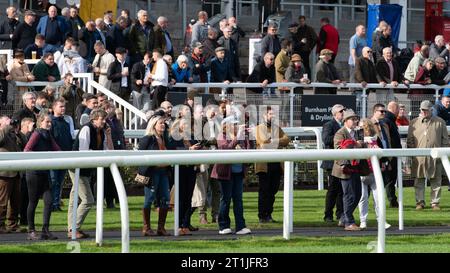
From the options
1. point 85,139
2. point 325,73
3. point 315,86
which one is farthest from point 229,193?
point 325,73

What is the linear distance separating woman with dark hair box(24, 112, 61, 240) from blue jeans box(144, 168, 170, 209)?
1.22 metres

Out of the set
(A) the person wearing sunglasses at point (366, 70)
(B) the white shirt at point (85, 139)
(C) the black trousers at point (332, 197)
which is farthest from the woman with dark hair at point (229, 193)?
(A) the person wearing sunglasses at point (366, 70)

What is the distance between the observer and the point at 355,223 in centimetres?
1695

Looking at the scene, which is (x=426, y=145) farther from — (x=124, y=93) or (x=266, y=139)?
(x=124, y=93)

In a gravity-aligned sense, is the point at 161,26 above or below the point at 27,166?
above

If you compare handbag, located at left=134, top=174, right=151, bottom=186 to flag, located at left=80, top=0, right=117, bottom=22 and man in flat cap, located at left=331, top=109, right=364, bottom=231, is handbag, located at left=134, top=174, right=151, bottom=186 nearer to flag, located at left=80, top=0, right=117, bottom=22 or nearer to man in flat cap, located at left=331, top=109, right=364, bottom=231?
man in flat cap, located at left=331, top=109, right=364, bottom=231

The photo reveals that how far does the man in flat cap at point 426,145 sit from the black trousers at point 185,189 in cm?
468

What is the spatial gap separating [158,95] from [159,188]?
7.05m

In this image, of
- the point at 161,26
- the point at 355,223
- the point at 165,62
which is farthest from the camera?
the point at 161,26

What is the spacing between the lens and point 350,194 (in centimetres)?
1667

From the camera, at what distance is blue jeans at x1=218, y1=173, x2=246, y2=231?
16.0 metres
